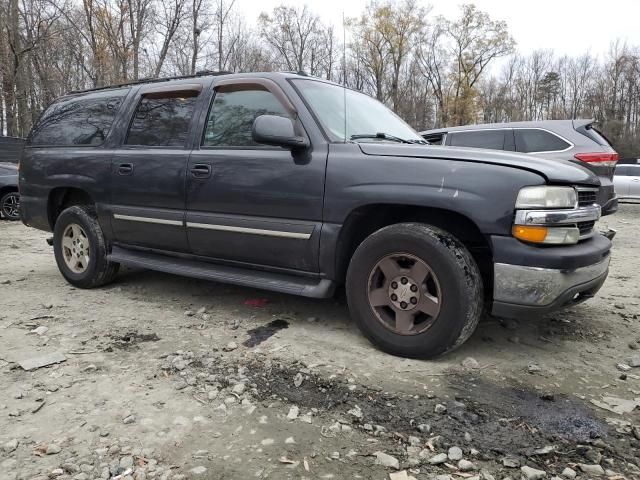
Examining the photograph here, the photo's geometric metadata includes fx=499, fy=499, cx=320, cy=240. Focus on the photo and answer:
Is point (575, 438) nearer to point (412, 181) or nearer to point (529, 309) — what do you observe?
point (529, 309)

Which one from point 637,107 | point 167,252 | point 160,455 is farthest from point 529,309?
point 637,107

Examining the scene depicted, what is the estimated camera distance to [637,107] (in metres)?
51.7

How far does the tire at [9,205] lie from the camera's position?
10837 millimetres

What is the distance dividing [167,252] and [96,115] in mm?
1615

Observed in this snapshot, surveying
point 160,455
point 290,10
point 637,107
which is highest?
point 290,10

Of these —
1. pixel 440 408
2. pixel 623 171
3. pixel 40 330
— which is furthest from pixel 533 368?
pixel 623 171

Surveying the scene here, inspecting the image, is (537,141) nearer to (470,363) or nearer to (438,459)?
(470,363)

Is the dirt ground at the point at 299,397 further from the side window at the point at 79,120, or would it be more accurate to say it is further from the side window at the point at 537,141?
the side window at the point at 537,141

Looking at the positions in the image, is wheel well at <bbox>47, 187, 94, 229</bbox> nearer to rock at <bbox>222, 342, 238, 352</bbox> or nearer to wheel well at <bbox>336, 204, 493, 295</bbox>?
rock at <bbox>222, 342, 238, 352</bbox>

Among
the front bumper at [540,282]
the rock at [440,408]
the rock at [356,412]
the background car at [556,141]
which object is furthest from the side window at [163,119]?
the background car at [556,141]

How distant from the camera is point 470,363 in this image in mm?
3043

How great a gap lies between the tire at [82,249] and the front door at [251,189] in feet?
4.07

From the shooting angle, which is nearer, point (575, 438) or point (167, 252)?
point (575, 438)

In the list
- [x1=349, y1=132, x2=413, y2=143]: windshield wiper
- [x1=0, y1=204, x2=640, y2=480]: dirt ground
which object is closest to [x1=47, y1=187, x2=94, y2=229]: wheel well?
[x1=0, y1=204, x2=640, y2=480]: dirt ground
